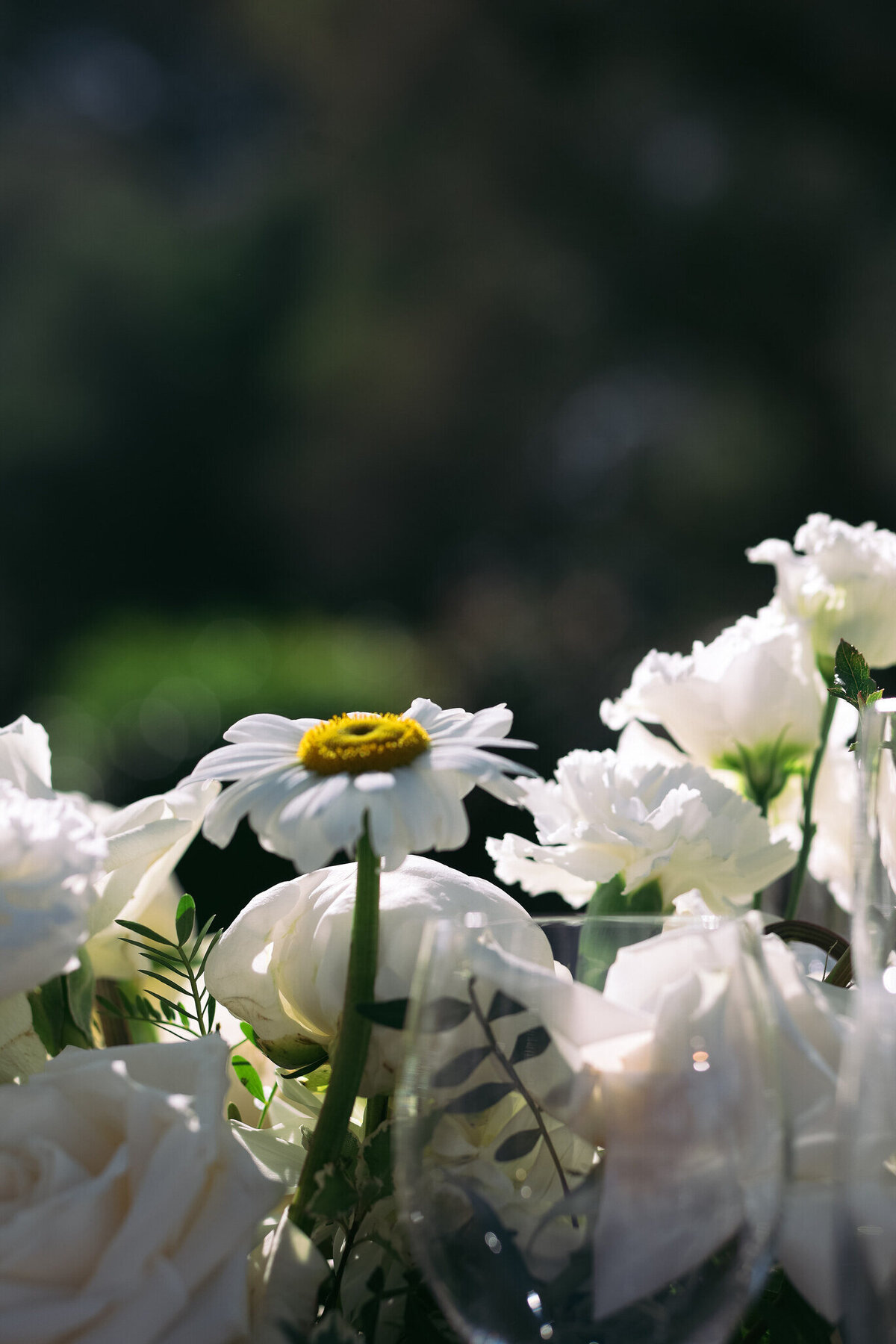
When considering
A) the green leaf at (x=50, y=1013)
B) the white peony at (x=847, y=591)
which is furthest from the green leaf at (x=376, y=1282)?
the white peony at (x=847, y=591)

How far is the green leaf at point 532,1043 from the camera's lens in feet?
0.68

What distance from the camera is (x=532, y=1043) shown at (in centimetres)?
21

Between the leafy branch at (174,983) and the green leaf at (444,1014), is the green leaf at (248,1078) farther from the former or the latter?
the green leaf at (444,1014)

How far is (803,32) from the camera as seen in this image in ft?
14.4

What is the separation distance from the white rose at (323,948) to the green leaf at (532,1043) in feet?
0.12

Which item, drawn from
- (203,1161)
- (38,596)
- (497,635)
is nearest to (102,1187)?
(203,1161)

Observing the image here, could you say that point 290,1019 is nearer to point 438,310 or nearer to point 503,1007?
point 503,1007

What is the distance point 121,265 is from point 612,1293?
4.99 metres

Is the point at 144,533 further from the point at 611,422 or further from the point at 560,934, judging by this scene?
the point at 560,934

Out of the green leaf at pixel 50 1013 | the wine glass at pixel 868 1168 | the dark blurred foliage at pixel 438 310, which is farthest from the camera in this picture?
the dark blurred foliage at pixel 438 310

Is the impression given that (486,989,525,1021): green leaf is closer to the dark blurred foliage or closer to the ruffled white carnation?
the ruffled white carnation

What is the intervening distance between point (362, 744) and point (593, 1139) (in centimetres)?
9

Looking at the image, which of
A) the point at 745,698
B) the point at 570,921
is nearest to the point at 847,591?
the point at 745,698

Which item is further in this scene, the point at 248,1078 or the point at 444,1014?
the point at 248,1078
